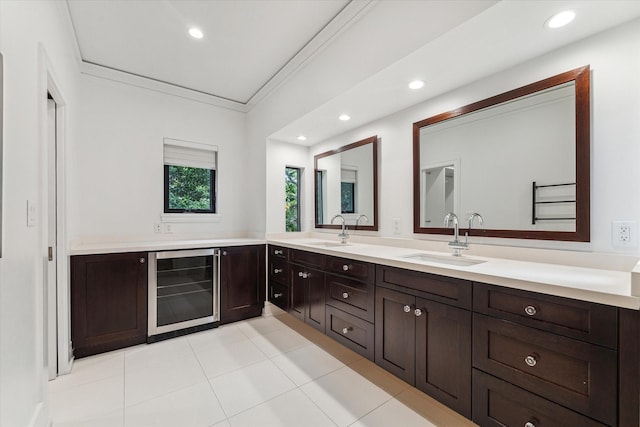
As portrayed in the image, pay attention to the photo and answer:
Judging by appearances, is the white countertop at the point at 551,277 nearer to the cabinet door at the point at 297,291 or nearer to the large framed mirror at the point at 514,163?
the large framed mirror at the point at 514,163

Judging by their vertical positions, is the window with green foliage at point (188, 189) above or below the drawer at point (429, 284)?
above

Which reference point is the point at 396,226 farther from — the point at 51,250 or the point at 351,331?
the point at 51,250

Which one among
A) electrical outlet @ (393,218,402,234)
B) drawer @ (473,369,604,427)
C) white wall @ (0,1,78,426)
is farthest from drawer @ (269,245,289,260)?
drawer @ (473,369,604,427)

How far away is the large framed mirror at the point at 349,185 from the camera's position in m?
2.79

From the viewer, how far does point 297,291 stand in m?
2.74

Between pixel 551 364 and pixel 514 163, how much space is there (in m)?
1.19

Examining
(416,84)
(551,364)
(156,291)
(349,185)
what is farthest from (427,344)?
(156,291)

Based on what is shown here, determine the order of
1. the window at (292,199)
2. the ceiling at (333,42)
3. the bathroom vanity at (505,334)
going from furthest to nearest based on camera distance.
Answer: the window at (292,199) < the ceiling at (333,42) < the bathroom vanity at (505,334)

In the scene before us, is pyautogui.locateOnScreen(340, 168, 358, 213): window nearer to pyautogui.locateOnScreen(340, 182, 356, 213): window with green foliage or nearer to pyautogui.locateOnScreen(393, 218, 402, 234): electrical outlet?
pyautogui.locateOnScreen(340, 182, 356, 213): window with green foliage

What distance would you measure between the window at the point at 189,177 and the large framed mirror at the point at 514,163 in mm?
2514

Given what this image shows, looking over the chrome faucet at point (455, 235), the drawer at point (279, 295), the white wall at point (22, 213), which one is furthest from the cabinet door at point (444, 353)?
the white wall at point (22, 213)

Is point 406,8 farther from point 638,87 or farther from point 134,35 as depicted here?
point 134,35

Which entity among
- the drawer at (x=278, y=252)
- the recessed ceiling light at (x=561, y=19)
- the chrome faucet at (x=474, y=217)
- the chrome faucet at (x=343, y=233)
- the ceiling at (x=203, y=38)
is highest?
the ceiling at (x=203, y=38)

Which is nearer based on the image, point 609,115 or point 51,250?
point 609,115
